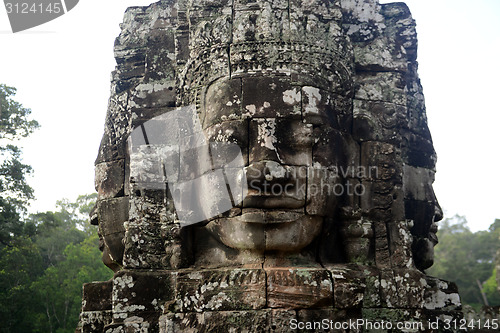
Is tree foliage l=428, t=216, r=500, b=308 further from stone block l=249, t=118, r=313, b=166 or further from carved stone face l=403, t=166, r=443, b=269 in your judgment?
stone block l=249, t=118, r=313, b=166

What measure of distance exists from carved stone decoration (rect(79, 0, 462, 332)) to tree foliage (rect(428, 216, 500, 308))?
2686 cm

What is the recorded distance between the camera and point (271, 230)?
4977mm

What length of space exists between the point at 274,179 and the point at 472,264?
35761 mm

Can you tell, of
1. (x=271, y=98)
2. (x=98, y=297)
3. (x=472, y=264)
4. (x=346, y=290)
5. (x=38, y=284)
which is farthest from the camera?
(x=472, y=264)

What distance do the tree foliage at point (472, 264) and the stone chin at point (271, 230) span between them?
27680 millimetres

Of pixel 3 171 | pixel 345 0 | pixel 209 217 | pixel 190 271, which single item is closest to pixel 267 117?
pixel 209 217

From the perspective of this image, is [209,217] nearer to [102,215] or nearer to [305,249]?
[305,249]

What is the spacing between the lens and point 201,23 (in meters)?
5.74

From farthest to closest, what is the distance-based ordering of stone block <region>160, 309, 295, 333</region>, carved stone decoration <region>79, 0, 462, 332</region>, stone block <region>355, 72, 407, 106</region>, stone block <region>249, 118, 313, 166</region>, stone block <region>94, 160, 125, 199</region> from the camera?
stone block <region>94, 160, 125, 199</region>
stone block <region>355, 72, 407, 106</region>
stone block <region>249, 118, 313, 166</region>
carved stone decoration <region>79, 0, 462, 332</region>
stone block <region>160, 309, 295, 333</region>

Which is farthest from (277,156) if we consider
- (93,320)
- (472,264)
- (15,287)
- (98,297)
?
(472,264)

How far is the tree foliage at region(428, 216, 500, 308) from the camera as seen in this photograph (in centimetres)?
3231

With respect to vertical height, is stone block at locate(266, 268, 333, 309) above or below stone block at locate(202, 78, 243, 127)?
below

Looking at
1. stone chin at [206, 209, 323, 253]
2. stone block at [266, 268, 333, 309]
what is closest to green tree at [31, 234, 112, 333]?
stone chin at [206, 209, 323, 253]

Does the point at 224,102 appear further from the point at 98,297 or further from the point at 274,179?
the point at 98,297
